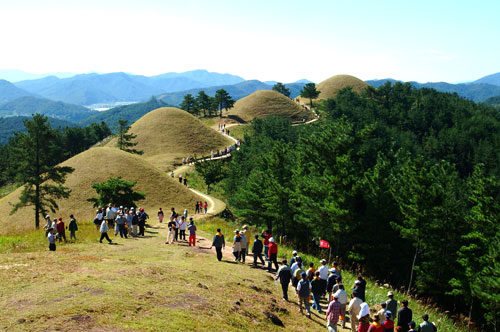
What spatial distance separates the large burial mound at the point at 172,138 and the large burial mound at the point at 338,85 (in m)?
75.9

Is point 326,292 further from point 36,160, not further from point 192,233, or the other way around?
point 36,160

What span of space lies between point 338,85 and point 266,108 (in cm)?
4597

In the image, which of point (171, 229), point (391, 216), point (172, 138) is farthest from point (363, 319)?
point (172, 138)

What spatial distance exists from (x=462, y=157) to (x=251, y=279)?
316ft

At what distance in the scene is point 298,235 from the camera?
41406 millimetres

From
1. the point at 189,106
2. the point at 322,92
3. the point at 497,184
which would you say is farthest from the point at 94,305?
the point at 322,92

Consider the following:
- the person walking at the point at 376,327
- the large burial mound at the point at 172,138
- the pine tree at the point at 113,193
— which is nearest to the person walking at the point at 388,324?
the person walking at the point at 376,327

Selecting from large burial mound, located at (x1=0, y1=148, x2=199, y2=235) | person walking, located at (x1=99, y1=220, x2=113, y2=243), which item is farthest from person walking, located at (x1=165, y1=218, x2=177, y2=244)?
large burial mound, located at (x1=0, y1=148, x2=199, y2=235)

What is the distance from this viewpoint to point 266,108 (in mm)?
132250

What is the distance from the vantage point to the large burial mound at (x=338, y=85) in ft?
511

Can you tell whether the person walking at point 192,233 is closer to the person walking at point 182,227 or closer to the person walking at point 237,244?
the person walking at point 182,227

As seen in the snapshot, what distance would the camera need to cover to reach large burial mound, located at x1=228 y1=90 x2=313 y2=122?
127 meters

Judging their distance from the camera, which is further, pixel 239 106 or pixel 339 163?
pixel 239 106

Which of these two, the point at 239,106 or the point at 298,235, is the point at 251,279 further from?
the point at 239,106
